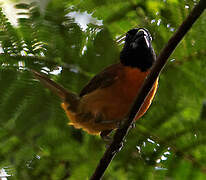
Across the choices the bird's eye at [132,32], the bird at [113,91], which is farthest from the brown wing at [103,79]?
the bird's eye at [132,32]

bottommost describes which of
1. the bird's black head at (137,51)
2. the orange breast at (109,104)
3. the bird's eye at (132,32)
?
the orange breast at (109,104)

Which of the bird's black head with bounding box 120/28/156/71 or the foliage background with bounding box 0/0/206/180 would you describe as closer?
the foliage background with bounding box 0/0/206/180

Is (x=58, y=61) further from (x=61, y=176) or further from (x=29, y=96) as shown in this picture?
(x=61, y=176)

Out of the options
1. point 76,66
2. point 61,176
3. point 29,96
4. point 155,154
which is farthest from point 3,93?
point 155,154

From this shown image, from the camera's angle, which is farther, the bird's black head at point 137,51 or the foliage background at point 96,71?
the bird's black head at point 137,51

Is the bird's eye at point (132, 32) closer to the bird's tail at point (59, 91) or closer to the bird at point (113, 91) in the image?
the bird at point (113, 91)

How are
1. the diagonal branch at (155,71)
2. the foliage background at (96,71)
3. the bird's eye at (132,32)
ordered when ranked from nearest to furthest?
the diagonal branch at (155,71), the foliage background at (96,71), the bird's eye at (132,32)

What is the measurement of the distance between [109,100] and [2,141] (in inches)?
38.3

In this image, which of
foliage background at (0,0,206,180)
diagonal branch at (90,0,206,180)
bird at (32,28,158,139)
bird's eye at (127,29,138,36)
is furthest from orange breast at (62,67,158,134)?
diagonal branch at (90,0,206,180)

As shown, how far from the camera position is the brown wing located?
349cm

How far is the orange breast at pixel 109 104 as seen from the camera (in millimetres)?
3438

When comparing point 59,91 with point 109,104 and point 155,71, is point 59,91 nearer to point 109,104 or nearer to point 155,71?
point 109,104

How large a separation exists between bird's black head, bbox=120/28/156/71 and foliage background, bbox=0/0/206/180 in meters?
0.10

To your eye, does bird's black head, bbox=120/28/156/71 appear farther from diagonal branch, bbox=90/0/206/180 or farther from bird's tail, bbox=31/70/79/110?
diagonal branch, bbox=90/0/206/180
